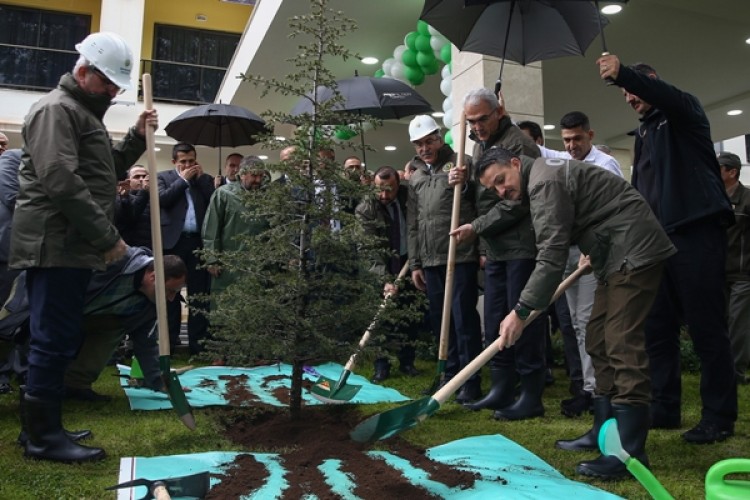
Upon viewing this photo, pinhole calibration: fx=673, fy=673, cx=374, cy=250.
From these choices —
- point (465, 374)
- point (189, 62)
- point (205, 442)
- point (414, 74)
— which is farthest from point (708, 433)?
point (189, 62)

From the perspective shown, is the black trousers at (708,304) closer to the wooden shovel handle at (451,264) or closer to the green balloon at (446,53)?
the wooden shovel handle at (451,264)

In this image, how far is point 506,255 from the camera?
378 centimetres

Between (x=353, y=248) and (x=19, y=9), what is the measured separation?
51.2 ft

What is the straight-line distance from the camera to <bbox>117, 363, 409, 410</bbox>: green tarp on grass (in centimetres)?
393

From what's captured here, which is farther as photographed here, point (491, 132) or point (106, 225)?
point (491, 132)

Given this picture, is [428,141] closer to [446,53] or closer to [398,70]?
[446,53]

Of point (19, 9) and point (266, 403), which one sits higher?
point (19, 9)

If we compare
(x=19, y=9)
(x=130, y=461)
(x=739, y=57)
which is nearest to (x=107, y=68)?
(x=130, y=461)

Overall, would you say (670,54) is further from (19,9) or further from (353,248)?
(19,9)

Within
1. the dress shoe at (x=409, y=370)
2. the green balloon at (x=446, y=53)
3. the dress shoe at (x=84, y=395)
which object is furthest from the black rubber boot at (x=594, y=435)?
the green balloon at (x=446, y=53)

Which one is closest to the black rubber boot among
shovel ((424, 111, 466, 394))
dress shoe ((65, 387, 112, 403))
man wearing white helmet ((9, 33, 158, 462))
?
shovel ((424, 111, 466, 394))

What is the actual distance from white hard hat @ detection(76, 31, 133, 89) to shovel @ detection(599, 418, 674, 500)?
2.44 m

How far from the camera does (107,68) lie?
9.54ft

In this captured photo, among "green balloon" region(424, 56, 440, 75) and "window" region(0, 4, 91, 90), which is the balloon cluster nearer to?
"green balloon" region(424, 56, 440, 75)
